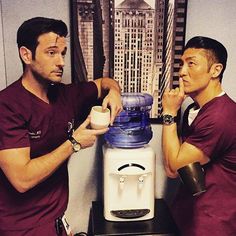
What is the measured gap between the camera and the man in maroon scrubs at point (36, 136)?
144 centimetres

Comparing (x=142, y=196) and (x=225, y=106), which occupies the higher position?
(x=225, y=106)

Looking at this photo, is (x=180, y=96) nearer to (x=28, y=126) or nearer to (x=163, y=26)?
(x=163, y=26)

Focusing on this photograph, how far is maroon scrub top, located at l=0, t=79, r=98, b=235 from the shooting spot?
146 cm

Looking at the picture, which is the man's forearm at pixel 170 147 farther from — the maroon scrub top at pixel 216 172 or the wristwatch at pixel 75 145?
the wristwatch at pixel 75 145

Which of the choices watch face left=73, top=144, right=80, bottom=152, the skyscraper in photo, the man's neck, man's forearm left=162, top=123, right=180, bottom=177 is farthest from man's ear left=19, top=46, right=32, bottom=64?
the man's neck

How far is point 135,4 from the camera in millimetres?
1954

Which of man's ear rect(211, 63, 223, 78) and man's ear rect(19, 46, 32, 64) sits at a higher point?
man's ear rect(19, 46, 32, 64)

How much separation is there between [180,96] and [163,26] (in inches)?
20.9

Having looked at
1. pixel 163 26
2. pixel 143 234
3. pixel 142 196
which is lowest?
pixel 143 234

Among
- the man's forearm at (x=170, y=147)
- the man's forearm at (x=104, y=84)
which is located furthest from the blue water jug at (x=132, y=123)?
the man's forearm at (x=170, y=147)

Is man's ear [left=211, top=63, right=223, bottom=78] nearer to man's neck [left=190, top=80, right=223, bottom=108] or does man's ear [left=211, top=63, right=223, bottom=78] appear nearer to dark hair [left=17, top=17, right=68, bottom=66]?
man's neck [left=190, top=80, right=223, bottom=108]

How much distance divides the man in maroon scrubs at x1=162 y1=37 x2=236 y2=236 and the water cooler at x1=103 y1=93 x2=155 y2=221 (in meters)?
0.22

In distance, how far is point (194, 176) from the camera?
152 cm

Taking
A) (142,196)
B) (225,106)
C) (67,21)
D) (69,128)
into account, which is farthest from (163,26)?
(142,196)
